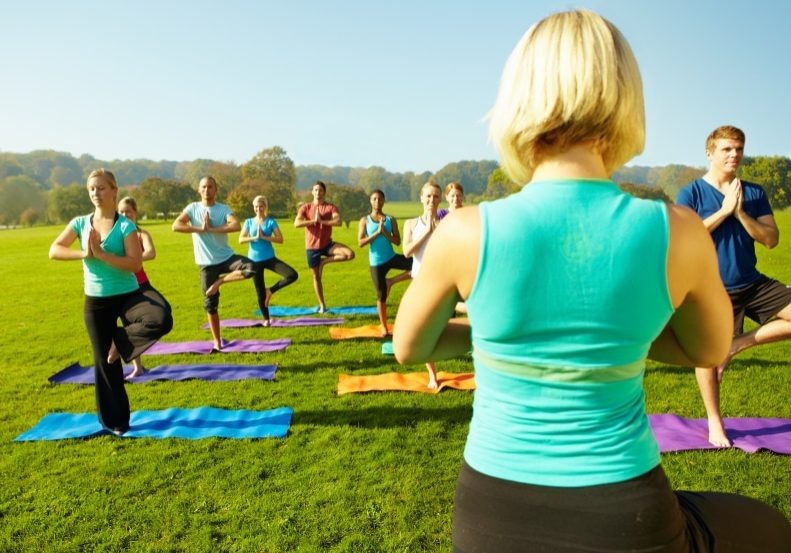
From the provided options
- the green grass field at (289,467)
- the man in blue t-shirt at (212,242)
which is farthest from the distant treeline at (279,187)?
the green grass field at (289,467)

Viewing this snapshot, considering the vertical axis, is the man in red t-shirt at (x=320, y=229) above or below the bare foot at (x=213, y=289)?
above

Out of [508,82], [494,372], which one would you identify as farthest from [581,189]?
[494,372]

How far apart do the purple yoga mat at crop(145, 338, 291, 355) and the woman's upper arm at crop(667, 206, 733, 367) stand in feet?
25.5

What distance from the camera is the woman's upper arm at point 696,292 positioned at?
1.17 meters

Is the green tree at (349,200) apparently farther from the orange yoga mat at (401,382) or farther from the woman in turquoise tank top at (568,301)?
the woman in turquoise tank top at (568,301)

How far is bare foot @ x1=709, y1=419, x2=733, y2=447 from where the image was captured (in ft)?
15.9

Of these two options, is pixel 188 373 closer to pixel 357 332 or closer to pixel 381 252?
pixel 357 332

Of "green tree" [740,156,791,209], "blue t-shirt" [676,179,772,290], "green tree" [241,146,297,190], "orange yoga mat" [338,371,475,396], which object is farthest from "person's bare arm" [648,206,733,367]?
"green tree" [241,146,297,190]

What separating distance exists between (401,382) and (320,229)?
219 inches

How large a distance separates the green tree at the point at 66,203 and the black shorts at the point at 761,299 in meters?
75.8

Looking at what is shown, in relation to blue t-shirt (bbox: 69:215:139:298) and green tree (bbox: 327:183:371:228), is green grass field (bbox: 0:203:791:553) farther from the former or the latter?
green tree (bbox: 327:183:371:228)

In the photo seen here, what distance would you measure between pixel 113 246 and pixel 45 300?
39.9 feet

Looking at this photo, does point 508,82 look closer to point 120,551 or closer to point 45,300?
point 120,551

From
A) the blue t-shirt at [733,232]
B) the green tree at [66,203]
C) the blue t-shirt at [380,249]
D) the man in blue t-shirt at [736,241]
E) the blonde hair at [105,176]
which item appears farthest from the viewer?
the green tree at [66,203]
